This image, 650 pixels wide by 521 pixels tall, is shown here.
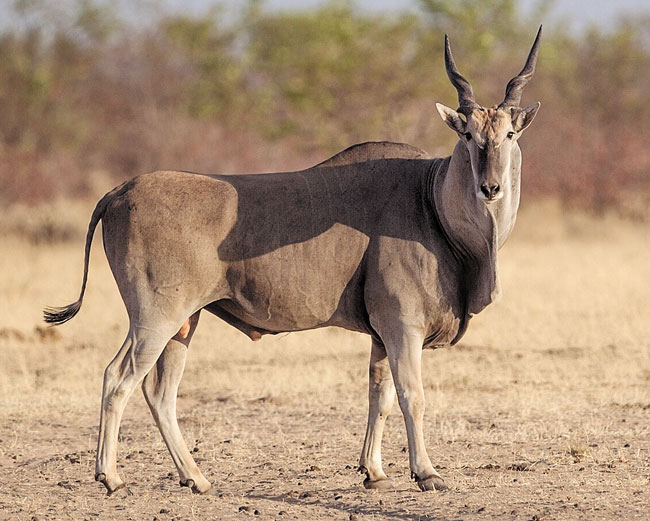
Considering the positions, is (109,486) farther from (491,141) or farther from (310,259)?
(491,141)

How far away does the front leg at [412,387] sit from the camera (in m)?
6.22

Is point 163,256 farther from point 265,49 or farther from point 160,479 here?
point 265,49

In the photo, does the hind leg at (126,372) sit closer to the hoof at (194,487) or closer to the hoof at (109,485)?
the hoof at (109,485)

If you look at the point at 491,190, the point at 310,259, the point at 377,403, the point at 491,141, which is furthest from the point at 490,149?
the point at 377,403

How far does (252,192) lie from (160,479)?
5.97ft

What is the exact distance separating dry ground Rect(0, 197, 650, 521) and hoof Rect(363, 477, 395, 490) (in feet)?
0.19

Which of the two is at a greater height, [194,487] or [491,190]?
[491,190]

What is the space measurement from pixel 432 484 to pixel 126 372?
1780mm

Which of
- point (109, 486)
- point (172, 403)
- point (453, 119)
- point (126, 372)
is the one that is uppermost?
point (453, 119)

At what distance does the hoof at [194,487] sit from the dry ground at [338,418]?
0.06 metres

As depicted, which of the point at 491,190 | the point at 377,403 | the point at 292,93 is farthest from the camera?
the point at 292,93

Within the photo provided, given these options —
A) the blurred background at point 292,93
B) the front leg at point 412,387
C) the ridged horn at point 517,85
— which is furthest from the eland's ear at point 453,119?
the blurred background at point 292,93

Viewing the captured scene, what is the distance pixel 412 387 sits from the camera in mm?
6242

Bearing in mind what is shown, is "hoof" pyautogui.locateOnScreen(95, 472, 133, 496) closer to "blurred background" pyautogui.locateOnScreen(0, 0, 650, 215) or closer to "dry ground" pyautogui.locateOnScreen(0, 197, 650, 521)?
"dry ground" pyautogui.locateOnScreen(0, 197, 650, 521)
